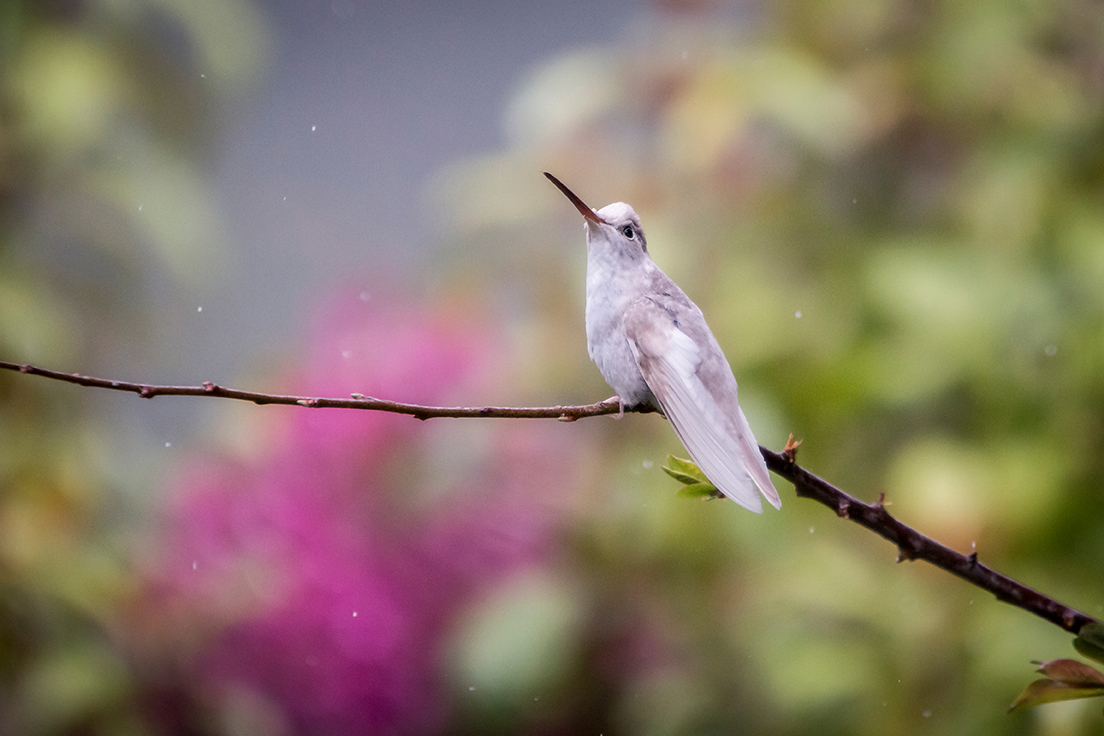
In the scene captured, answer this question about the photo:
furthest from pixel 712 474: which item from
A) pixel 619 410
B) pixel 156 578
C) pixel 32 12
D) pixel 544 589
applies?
pixel 32 12

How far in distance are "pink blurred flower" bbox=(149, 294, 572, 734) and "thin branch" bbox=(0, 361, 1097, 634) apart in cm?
53

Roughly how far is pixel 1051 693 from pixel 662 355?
6.9 inches

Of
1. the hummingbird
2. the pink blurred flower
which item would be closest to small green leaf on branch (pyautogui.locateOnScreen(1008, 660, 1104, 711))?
the hummingbird

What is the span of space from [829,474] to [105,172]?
0.72m

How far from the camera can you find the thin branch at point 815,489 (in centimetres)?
28

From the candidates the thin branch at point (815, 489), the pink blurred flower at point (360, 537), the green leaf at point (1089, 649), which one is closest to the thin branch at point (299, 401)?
the thin branch at point (815, 489)

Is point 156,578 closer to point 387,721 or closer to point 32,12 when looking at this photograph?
point 387,721

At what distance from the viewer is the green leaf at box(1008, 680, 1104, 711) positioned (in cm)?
31

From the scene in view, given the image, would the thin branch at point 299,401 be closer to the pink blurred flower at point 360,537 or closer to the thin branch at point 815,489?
the thin branch at point 815,489

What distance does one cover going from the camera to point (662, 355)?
1.08 ft

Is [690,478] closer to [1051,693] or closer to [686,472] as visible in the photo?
[686,472]

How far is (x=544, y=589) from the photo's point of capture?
2.55 feet

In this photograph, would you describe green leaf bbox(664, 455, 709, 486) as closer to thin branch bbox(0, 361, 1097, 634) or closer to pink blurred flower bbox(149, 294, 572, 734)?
thin branch bbox(0, 361, 1097, 634)

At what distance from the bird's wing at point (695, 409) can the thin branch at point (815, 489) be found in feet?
0.07
